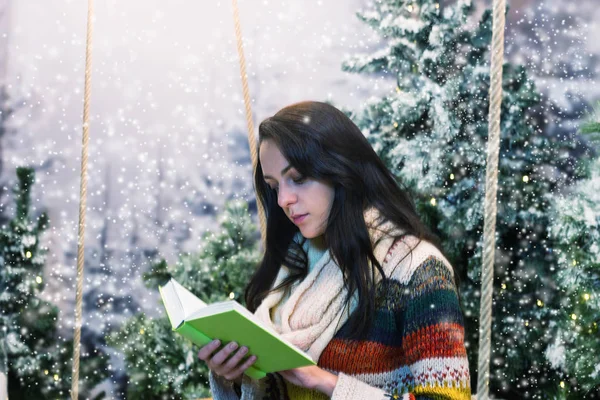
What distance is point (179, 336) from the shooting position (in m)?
2.50

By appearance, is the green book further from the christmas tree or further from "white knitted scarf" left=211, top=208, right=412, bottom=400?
the christmas tree

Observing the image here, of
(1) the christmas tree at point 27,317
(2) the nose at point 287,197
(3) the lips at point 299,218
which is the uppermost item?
(2) the nose at point 287,197

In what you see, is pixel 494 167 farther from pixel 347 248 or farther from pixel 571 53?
pixel 571 53

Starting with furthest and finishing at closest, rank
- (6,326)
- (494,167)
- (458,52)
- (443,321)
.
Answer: (6,326)
(458,52)
(494,167)
(443,321)

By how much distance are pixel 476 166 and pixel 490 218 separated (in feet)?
3.21

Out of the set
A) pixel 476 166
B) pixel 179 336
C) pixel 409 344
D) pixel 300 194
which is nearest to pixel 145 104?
pixel 179 336

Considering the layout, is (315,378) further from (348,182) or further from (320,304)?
(348,182)

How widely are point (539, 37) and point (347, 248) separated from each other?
135 cm

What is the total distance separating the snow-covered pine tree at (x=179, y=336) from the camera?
8.21 feet

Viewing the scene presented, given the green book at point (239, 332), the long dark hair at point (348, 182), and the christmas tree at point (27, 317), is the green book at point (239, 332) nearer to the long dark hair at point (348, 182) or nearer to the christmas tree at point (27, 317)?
the long dark hair at point (348, 182)

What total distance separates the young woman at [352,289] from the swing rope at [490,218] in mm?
69

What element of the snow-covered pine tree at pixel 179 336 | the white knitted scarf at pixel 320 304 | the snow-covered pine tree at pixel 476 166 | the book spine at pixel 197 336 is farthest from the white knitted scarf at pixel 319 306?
the snow-covered pine tree at pixel 179 336

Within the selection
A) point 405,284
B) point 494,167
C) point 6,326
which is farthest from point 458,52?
point 6,326

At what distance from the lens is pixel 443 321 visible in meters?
1.14
